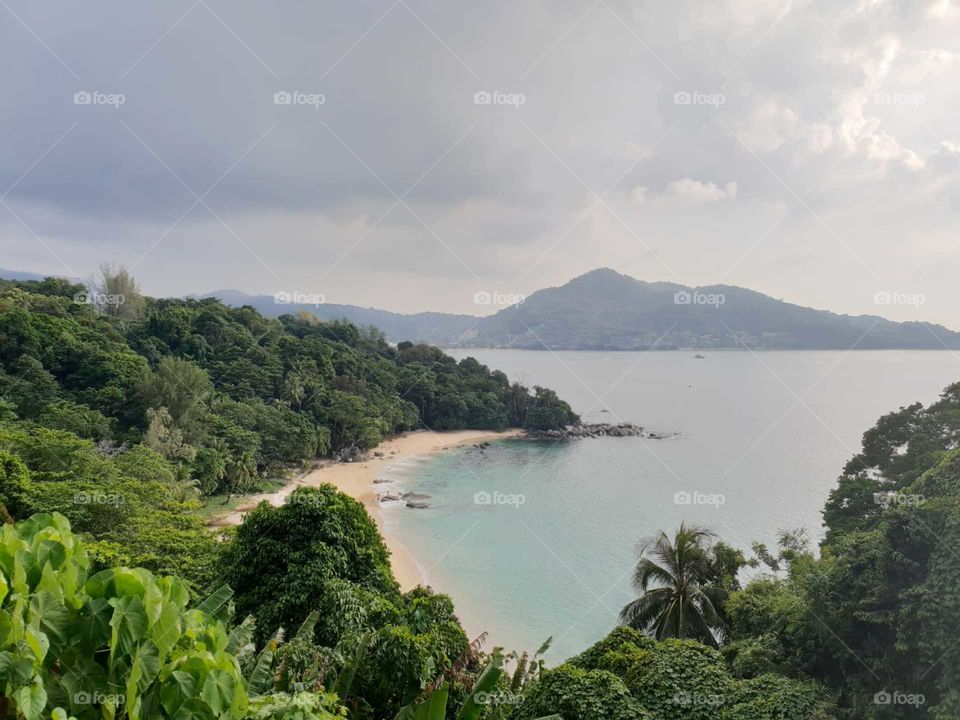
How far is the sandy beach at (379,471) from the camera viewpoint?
21125mm

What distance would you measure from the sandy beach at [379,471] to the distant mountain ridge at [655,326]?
59.0m

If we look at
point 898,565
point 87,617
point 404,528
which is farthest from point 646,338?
point 87,617

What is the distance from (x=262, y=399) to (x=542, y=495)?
63.8ft

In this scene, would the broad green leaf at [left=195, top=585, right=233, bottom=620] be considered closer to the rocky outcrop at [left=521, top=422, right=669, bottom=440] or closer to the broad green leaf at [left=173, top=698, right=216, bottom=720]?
the broad green leaf at [left=173, top=698, right=216, bottom=720]

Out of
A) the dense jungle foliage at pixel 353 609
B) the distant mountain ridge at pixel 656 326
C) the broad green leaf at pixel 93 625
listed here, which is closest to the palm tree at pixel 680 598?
the dense jungle foliage at pixel 353 609

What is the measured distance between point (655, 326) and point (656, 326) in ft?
0.93

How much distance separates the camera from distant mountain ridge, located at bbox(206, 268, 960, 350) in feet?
358

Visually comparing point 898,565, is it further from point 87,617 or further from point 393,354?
point 393,354

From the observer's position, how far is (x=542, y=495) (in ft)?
106

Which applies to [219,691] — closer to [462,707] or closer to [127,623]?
[127,623]

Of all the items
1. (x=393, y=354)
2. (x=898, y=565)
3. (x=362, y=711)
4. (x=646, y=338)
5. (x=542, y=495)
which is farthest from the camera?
(x=646, y=338)

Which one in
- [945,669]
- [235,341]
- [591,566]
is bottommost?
[591,566]

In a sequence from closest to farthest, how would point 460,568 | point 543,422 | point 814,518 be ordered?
point 460,568 → point 814,518 → point 543,422

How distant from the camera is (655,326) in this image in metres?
123
